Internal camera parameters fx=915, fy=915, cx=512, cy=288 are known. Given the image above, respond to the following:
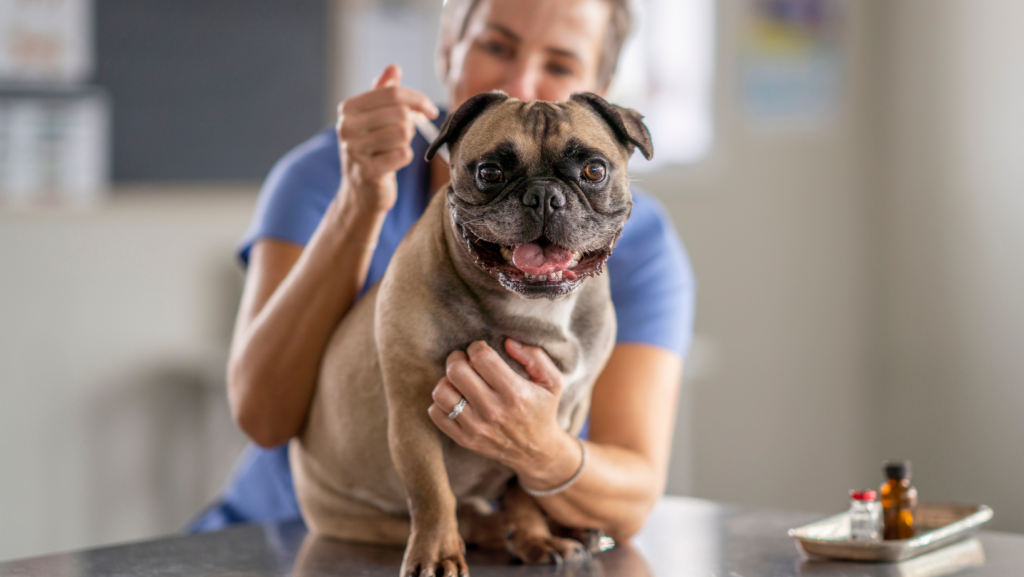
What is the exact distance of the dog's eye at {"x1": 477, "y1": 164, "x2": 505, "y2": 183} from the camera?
0.92 meters

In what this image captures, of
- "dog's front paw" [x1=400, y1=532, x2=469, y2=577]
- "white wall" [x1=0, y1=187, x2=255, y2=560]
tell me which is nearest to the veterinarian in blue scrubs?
"dog's front paw" [x1=400, y1=532, x2=469, y2=577]

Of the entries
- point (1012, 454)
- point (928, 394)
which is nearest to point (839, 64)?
point (928, 394)

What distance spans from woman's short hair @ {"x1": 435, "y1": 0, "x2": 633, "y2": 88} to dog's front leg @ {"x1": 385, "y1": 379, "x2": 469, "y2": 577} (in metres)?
0.69

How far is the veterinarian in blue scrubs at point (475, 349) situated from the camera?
1.10m

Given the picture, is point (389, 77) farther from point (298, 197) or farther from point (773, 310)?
point (773, 310)

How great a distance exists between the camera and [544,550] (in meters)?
1.09

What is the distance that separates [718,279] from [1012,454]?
130 centimetres

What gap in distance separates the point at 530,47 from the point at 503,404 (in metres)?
0.61

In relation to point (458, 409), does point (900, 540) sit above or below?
below

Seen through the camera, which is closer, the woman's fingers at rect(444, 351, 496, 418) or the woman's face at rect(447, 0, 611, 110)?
the woman's fingers at rect(444, 351, 496, 418)

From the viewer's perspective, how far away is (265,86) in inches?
130

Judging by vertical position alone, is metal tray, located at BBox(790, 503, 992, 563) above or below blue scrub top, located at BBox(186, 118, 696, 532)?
below

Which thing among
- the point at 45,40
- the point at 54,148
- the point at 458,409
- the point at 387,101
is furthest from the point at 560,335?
the point at 45,40

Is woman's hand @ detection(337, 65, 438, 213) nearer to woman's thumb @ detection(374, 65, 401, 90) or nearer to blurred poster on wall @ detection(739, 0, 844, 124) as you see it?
woman's thumb @ detection(374, 65, 401, 90)
